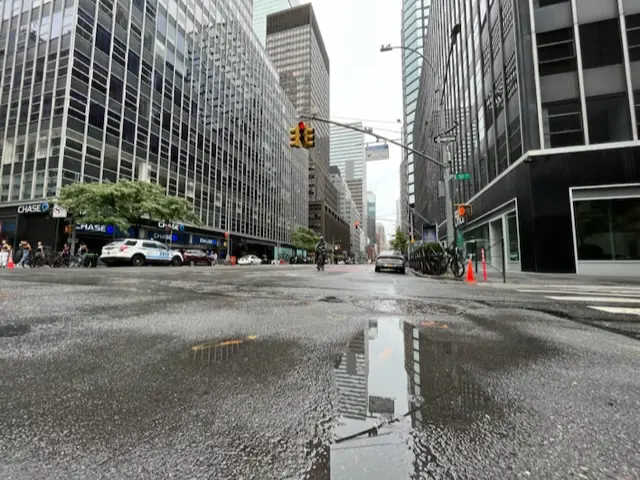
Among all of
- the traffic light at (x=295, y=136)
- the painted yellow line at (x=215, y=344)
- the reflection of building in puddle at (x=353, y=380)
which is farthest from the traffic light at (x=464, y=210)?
the painted yellow line at (x=215, y=344)

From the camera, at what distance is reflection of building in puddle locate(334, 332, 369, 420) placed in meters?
1.91

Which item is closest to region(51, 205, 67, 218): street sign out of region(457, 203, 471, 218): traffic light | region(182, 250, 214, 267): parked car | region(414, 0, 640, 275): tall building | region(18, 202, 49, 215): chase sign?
region(18, 202, 49, 215): chase sign

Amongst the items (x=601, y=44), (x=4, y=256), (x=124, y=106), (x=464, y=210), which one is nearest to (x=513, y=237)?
(x=464, y=210)

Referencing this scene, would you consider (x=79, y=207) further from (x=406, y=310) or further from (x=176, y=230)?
(x=406, y=310)

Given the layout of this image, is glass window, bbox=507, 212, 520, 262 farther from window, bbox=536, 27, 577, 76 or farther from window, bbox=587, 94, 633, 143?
window, bbox=536, 27, 577, 76

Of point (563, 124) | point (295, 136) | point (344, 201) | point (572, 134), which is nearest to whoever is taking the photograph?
point (295, 136)

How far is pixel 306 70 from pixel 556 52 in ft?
389

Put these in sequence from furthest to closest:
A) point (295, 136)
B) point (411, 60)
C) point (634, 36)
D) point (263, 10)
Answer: point (263, 10), point (411, 60), point (634, 36), point (295, 136)

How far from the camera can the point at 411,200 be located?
→ 8756 centimetres

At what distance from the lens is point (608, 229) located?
48.5 feet

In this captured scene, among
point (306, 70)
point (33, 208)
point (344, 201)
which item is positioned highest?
point (306, 70)

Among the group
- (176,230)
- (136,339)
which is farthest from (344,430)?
(176,230)

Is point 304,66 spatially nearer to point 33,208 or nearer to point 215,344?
point 33,208

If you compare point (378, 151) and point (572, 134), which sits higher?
point (378, 151)
